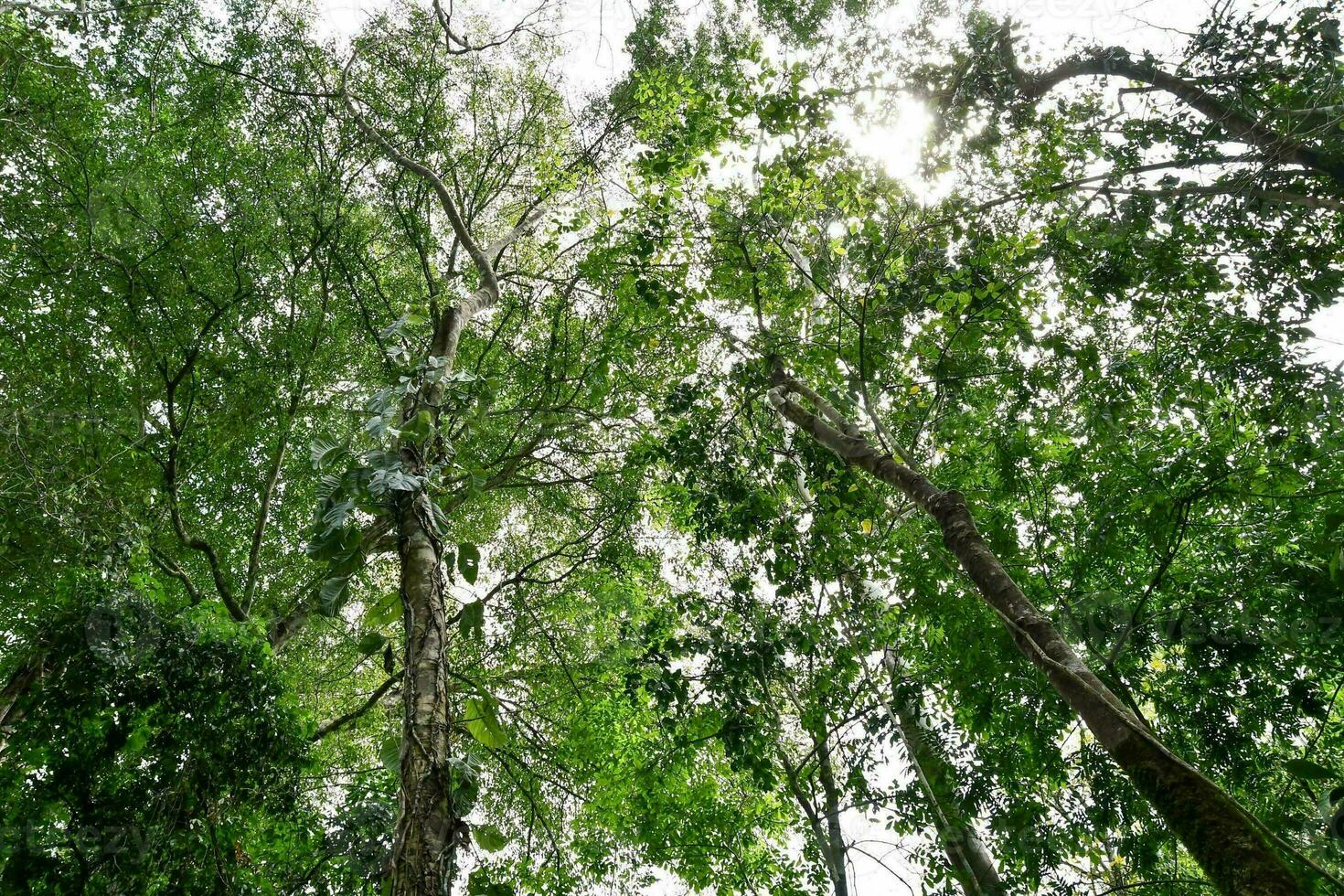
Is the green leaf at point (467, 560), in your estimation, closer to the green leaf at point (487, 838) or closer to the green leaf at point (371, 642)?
the green leaf at point (371, 642)

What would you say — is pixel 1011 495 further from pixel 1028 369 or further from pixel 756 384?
pixel 756 384

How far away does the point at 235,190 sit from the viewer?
6.83 m

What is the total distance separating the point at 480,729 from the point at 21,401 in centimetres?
506

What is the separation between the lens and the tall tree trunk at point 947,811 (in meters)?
3.66

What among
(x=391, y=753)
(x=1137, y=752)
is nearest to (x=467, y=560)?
(x=391, y=753)

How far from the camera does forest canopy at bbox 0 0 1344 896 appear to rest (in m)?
3.30

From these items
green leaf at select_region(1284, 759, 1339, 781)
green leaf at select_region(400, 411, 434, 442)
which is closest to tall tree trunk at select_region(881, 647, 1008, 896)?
green leaf at select_region(1284, 759, 1339, 781)

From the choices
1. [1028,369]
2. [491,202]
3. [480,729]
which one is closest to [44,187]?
[491,202]

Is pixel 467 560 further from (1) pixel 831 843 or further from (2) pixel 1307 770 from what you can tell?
(1) pixel 831 843

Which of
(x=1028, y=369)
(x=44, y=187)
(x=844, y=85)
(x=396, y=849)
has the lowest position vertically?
(x=396, y=849)

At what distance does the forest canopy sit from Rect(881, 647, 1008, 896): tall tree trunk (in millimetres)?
33

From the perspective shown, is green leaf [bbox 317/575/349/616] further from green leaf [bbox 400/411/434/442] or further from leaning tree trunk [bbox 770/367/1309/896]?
leaning tree trunk [bbox 770/367/1309/896]

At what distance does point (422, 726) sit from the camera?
1755mm

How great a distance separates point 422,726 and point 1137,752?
6.74ft
